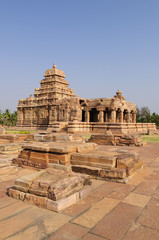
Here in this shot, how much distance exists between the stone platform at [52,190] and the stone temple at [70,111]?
16.6 metres

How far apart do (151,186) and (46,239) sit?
9.21 feet

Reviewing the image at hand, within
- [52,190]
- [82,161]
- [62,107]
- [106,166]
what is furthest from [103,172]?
[62,107]

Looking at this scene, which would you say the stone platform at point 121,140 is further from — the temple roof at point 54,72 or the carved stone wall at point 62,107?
the temple roof at point 54,72

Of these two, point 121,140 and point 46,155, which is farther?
point 121,140

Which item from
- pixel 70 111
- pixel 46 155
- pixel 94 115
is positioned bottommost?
pixel 46 155

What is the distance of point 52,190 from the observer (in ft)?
10.4

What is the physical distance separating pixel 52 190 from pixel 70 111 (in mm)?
24363

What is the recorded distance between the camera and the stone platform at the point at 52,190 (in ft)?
10.2

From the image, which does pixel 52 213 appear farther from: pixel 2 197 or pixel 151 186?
pixel 151 186

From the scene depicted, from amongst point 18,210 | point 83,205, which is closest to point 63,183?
point 83,205

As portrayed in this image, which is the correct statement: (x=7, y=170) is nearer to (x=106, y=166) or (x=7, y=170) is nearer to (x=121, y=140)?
(x=106, y=166)

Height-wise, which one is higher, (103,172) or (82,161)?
(82,161)

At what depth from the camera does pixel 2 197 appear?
11.8 ft

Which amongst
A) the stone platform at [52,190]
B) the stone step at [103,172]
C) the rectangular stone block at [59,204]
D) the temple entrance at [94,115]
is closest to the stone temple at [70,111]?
the temple entrance at [94,115]
